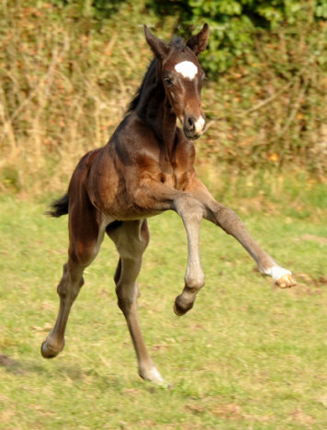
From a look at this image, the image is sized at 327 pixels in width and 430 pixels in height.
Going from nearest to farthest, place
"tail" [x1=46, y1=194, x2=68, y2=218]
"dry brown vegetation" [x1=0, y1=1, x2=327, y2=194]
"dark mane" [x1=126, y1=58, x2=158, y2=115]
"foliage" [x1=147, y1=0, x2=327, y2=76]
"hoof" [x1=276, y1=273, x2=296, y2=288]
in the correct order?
"hoof" [x1=276, y1=273, x2=296, y2=288]
"dark mane" [x1=126, y1=58, x2=158, y2=115]
"tail" [x1=46, y1=194, x2=68, y2=218]
"foliage" [x1=147, y1=0, x2=327, y2=76]
"dry brown vegetation" [x1=0, y1=1, x2=327, y2=194]

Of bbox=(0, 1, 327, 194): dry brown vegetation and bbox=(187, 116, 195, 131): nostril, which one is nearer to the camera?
bbox=(187, 116, 195, 131): nostril

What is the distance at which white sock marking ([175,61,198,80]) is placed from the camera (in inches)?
195

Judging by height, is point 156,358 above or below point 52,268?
above

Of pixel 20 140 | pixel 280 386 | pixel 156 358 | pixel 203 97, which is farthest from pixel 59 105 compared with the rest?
pixel 280 386

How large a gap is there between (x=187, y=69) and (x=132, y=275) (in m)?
1.79

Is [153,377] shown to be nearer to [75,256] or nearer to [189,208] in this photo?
[75,256]

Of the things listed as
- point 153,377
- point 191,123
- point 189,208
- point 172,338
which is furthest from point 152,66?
point 172,338

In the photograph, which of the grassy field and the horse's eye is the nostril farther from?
the grassy field

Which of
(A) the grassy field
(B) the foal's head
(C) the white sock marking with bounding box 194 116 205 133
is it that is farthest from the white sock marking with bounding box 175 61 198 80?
(A) the grassy field

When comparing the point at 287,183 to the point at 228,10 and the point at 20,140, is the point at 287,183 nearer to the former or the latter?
the point at 228,10

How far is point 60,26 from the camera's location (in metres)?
11.9

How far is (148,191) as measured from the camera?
5188 mm

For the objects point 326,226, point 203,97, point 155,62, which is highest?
point 155,62

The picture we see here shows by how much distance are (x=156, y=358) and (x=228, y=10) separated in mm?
6357
